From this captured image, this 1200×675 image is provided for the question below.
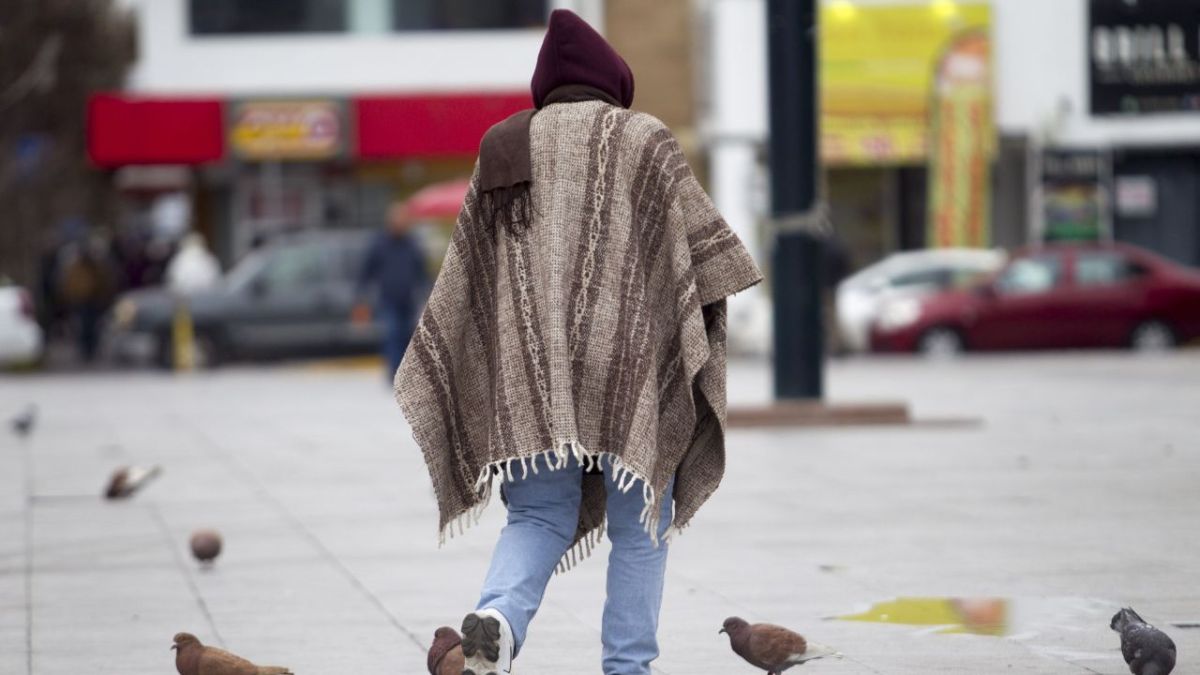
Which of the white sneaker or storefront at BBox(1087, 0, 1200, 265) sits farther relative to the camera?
storefront at BBox(1087, 0, 1200, 265)

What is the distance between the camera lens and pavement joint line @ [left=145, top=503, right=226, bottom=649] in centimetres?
713

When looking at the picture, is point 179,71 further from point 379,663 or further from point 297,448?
point 379,663

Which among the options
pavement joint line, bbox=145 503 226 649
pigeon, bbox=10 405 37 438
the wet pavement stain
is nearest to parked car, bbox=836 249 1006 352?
pigeon, bbox=10 405 37 438

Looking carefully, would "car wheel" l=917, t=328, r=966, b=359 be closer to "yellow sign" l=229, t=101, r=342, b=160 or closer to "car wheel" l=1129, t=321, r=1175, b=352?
"car wheel" l=1129, t=321, r=1175, b=352

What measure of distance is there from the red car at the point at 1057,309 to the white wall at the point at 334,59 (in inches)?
336

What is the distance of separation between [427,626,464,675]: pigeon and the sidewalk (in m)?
0.76

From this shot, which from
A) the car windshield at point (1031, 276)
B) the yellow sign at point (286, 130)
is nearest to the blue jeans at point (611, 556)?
the car windshield at point (1031, 276)

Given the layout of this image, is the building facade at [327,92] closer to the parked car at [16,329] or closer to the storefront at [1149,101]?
the parked car at [16,329]

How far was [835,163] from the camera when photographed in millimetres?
33188

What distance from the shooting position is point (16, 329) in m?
27.7

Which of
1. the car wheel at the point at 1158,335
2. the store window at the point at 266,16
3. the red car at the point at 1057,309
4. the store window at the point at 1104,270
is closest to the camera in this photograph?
the red car at the point at 1057,309

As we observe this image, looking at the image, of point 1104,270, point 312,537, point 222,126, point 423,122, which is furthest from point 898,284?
point 312,537

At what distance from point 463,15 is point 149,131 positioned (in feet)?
17.7

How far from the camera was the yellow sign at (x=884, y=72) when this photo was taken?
32.6 metres
